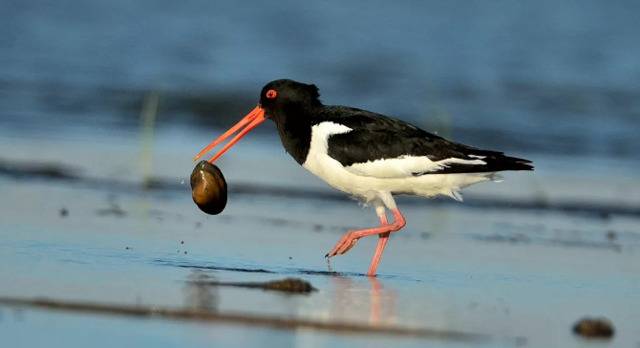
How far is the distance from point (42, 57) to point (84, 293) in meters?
15.5

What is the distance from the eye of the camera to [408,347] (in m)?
6.76

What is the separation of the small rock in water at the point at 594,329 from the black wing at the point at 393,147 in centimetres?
269

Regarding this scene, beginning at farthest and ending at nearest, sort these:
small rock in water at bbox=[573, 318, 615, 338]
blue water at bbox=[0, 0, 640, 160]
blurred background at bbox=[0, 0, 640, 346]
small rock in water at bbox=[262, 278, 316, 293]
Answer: blue water at bbox=[0, 0, 640, 160], blurred background at bbox=[0, 0, 640, 346], small rock in water at bbox=[262, 278, 316, 293], small rock in water at bbox=[573, 318, 615, 338]

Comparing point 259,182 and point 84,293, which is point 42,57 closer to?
point 259,182

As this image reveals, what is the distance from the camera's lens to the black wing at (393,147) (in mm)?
9820

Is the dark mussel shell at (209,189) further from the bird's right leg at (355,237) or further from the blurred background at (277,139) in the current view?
the bird's right leg at (355,237)

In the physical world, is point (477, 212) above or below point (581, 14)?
below

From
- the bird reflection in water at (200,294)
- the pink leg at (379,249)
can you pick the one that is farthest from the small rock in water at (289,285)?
the pink leg at (379,249)

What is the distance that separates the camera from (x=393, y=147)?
9.91 meters

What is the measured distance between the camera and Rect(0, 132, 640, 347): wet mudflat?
7.01 meters

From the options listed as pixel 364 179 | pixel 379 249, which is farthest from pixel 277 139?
pixel 379 249

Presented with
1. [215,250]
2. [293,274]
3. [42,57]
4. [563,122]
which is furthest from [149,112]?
[42,57]

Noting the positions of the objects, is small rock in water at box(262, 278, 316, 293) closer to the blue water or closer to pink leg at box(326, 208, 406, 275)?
pink leg at box(326, 208, 406, 275)

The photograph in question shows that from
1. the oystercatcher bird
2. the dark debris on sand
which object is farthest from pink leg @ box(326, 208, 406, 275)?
the dark debris on sand
